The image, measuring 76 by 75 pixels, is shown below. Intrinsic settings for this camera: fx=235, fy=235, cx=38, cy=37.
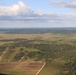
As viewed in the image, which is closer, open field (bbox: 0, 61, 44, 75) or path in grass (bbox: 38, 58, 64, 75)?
path in grass (bbox: 38, 58, 64, 75)

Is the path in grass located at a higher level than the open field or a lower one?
lower

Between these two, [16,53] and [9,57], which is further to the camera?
[16,53]

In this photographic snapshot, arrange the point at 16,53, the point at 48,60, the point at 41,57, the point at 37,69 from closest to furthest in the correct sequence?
the point at 37,69, the point at 48,60, the point at 41,57, the point at 16,53

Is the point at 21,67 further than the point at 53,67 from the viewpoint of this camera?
Yes

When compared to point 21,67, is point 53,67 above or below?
below

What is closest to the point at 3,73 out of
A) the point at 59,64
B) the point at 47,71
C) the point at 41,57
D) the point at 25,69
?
the point at 25,69

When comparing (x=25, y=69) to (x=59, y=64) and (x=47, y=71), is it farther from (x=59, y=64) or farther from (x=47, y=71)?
(x=59, y=64)

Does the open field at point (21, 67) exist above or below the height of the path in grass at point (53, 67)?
above

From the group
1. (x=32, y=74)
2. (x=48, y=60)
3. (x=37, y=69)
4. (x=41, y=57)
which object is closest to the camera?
(x=32, y=74)
